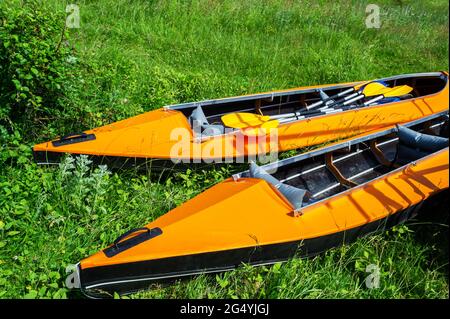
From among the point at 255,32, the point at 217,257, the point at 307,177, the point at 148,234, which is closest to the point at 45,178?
the point at 148,234

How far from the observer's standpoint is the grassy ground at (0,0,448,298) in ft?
11.1

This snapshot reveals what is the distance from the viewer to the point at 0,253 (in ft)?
11.1

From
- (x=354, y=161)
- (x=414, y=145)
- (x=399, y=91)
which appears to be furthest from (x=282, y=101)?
(x=414, y=145)

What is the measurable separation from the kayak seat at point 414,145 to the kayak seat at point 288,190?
61.1 inches

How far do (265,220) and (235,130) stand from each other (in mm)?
1594

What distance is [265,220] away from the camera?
11.4ft

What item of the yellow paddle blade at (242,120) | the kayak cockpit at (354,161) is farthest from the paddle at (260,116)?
the kayak cockpit at (354,161)

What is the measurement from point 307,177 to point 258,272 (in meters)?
1.39

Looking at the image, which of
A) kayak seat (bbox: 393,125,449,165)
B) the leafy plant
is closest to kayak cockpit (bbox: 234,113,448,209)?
kayak seat (bbox: 393,125,449,165)

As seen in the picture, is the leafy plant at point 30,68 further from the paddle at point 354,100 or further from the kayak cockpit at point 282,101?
the paddle at point 354,100

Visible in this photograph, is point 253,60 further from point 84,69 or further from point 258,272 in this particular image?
point 258,272

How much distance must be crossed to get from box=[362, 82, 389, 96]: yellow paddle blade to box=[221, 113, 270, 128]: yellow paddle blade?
1.61m

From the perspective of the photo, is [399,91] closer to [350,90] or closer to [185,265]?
[350,90]

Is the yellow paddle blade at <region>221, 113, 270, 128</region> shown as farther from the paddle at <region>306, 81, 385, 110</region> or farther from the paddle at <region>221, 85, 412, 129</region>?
the paddle at <region>306, 81, 385, 110</region>
